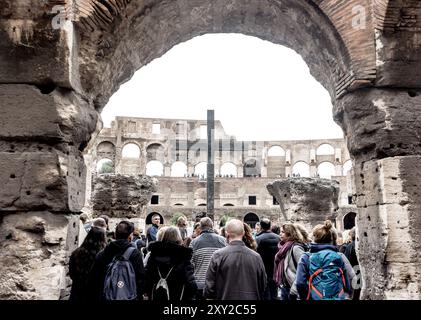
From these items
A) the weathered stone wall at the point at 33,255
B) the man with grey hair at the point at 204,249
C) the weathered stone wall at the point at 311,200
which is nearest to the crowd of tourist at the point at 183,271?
the weathered stone wall at the point at 33,255

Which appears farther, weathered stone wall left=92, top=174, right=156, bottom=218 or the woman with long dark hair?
weathered stone wall left=92, top=174, right=156, bottom=218

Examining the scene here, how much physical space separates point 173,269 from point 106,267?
1.73ft

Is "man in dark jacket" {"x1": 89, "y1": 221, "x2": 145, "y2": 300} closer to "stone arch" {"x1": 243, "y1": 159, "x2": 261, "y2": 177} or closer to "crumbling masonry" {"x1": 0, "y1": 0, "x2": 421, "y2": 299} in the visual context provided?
"crumbling masonry" {"x1": 0, "y1": 0, "x2": 421, "y2": 299}

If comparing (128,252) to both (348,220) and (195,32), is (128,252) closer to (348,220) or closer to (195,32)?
(195,32)

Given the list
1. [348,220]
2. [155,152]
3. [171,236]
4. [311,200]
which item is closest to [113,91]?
[171,236]

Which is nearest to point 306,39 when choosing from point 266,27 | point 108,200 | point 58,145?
point 266,27

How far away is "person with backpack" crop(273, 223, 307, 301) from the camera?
3637mm

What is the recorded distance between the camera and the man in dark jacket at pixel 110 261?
115 inches

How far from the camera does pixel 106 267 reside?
9.60 feet

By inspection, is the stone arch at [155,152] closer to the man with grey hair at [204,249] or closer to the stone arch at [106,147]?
the stone arch at [106,147]

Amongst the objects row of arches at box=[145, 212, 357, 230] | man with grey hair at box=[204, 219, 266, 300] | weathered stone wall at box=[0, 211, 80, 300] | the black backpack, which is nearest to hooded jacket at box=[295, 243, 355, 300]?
man with grey hair at box=[204, 219, 266, 300]

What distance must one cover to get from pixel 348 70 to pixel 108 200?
7.27 metres

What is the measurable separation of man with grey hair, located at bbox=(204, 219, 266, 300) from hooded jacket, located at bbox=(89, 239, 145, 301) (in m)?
0.54

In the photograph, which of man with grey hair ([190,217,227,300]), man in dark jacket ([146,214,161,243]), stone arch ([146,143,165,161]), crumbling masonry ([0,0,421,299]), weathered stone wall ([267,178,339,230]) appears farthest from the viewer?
stone arch ([146,143,165,161])
